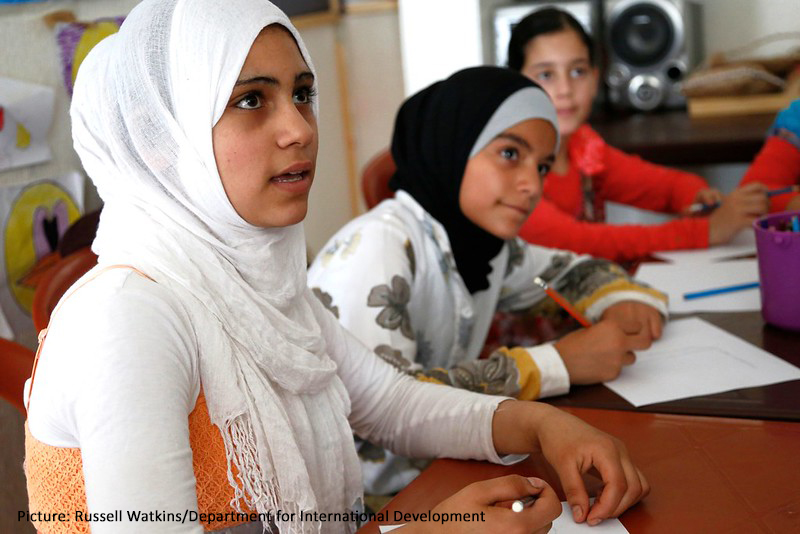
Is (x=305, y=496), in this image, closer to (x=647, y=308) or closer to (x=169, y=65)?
(x=169, y=65)

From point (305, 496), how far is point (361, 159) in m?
2.66

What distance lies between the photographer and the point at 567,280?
4.99 ft

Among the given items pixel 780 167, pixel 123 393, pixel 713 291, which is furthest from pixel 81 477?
pixel 780 167

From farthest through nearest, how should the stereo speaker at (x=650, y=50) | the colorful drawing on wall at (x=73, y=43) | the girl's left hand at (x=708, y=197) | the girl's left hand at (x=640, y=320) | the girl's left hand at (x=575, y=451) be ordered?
the stereo speaker at (x=650, y=50) < the girl's left hand at (x=708, y=197) < the colorful drawing on wall at (x=73, y=43) < the girl's left hand at (x=640, y=320) < the girl's left hand at (x=575, y=451)

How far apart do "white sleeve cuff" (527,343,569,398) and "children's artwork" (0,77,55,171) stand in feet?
3.12

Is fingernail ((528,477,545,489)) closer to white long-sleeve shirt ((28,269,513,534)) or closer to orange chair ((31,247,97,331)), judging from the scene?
white long-sleeve shirt ((28,269,513,534))

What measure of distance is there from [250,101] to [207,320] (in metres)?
0.21

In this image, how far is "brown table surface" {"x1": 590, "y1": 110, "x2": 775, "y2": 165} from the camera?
2.27m

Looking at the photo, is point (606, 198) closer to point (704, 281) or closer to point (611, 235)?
point (611, 235)

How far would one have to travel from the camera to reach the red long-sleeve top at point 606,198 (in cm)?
179

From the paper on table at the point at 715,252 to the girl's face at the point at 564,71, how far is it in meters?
0.49

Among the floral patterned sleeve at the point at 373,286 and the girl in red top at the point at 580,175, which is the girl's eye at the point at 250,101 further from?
the girl in red top at the point at 580,175

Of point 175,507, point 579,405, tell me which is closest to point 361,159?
point 579,405


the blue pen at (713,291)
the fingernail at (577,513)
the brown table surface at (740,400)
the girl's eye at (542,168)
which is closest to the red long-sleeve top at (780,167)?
the blue pen at (713,291)
